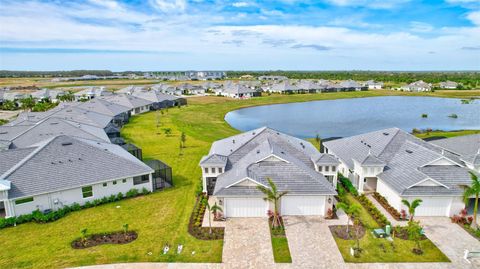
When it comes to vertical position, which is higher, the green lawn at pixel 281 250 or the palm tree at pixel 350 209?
the palm tree at pixel 350 209

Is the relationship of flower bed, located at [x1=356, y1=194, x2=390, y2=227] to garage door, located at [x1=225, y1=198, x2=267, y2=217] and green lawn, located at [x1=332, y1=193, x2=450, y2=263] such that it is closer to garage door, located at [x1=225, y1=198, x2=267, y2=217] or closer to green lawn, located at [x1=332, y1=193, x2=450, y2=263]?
green lawn, located at [x1=332, y1=193, x2=450, y2=263]

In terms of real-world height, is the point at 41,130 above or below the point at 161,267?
above

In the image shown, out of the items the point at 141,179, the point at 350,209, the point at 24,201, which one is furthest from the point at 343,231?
the point at 24,201

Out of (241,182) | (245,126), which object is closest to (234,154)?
(241,182)

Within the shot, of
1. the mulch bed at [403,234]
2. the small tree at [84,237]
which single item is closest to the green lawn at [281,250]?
the mulch bed at [403,234]

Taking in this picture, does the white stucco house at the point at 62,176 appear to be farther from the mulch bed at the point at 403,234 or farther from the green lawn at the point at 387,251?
the mulch bed at the point at 403,234

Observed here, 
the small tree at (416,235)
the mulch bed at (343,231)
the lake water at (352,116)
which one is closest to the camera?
the small tree at (416,235)

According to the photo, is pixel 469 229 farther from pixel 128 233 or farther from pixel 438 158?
pixel 128 233
